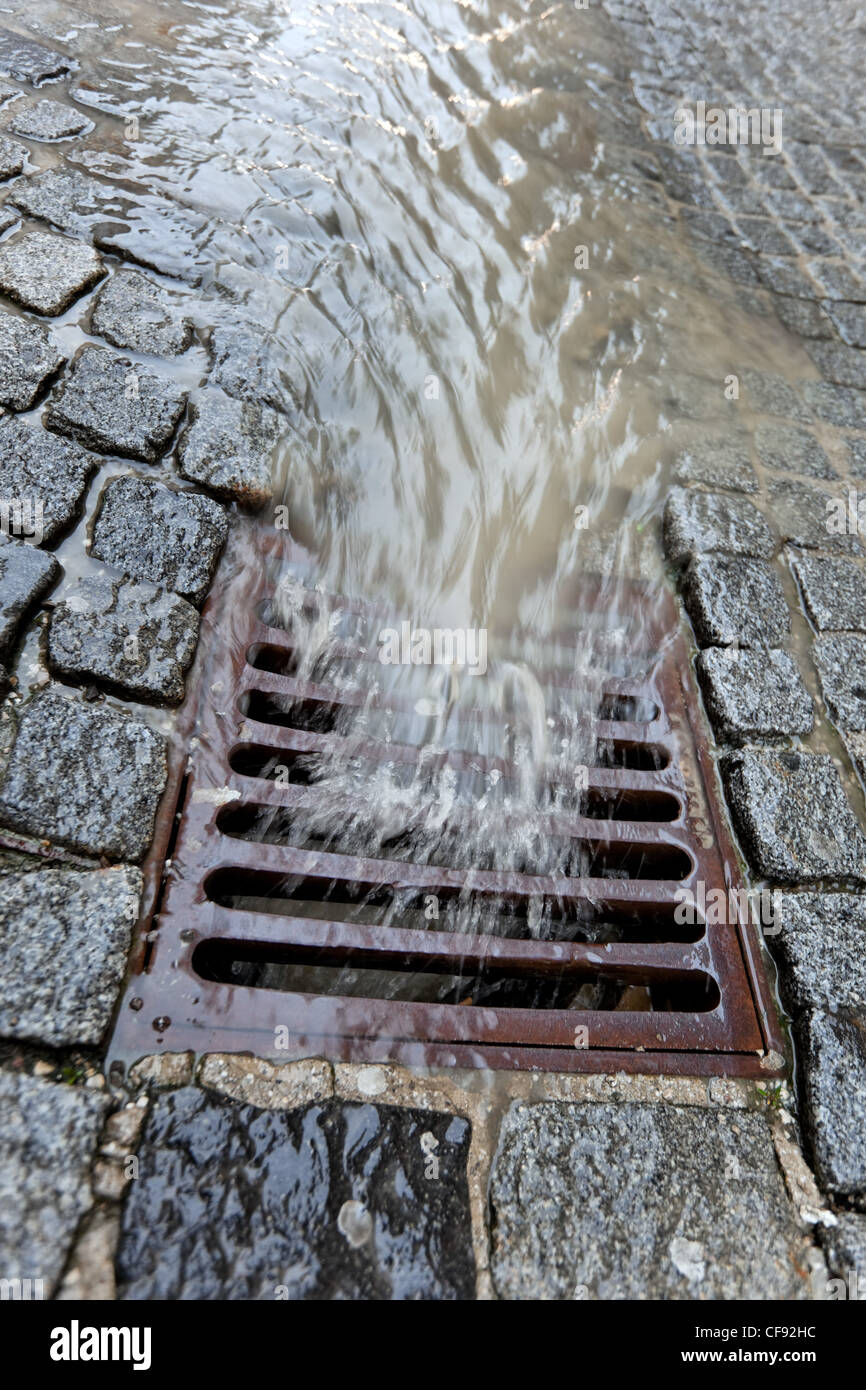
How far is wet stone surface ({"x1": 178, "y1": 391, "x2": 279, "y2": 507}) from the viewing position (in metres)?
2.21

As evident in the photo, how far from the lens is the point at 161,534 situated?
2.05 m

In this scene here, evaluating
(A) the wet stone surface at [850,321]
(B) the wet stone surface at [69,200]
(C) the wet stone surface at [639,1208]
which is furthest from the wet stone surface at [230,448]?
(A) the wet stone surface at [850,321]

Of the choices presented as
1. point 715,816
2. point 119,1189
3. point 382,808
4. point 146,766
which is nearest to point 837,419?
point 715,816

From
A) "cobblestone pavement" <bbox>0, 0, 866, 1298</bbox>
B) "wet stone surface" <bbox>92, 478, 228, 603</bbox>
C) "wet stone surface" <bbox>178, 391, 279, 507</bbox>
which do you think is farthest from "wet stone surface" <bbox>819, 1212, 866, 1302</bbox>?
"wet stone surface" <bbox>178, 391, 279, 507</bbox>

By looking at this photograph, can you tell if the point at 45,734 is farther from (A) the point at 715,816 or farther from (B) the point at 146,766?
(A) the point at 715,816

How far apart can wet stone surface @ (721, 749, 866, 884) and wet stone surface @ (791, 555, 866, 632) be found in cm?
52

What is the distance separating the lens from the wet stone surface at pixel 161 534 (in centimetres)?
200

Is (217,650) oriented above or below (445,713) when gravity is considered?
above

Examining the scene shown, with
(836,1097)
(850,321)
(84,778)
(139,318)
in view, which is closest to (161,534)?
(84,778)

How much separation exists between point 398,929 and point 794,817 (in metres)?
1.08

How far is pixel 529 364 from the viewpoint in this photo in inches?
118

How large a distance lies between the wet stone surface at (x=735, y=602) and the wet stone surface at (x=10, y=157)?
2.60 m

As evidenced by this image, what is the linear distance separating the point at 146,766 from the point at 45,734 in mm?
211

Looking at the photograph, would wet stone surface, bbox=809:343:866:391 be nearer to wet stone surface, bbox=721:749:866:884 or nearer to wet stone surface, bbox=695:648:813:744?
wet stone surface, bbox=695:648:813:744
